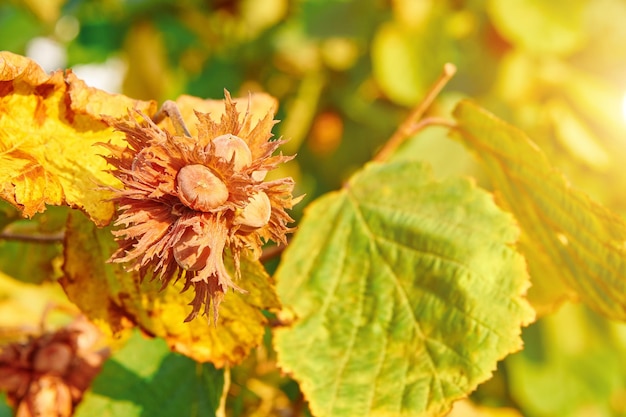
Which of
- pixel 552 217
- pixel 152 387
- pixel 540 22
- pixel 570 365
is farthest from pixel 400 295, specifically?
pixel 540 22

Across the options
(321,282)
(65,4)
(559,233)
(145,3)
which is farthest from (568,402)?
(65,4)

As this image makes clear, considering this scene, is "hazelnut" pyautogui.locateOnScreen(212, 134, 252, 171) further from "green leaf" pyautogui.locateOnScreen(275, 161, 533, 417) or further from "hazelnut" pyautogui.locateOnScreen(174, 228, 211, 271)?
"green leaf" pyautogui.locateOnScreen(275, 161, 533, 417)

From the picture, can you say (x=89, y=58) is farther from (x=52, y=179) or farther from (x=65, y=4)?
(x=52, y=179)

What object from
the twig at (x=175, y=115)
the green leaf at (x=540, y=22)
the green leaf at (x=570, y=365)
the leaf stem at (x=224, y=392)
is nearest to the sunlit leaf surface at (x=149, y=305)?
the leaf stem at (x=224, y=392)

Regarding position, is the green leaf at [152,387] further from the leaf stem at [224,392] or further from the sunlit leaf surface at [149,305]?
the sunlit leaf surface at [149,305]

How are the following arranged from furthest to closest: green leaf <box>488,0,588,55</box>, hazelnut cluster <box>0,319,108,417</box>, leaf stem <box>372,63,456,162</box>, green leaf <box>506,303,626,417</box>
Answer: green leaf <box>488,0,588,55</box> → green leaf <box>506,303,626,417</box> → leaf stem <box>372,63,456,162</box> → hazelnut cluster <box>0,319,108,417</box>

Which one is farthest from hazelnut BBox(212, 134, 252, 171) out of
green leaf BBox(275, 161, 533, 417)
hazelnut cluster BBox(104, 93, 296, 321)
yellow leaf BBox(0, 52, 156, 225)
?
green leaf BBox(275, 161, 533, 417)
